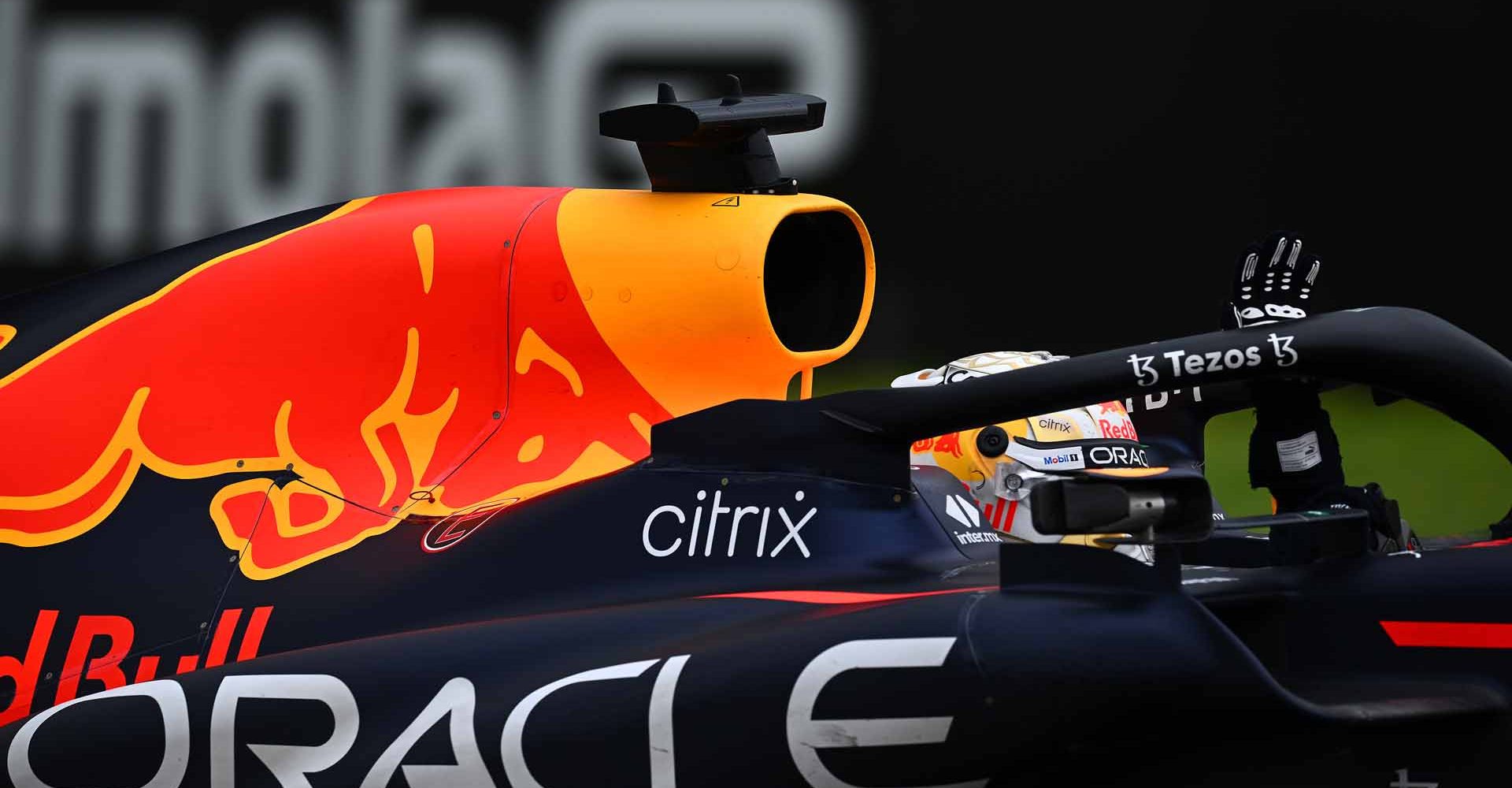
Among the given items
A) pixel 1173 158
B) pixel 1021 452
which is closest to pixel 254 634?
pixel 1021 452

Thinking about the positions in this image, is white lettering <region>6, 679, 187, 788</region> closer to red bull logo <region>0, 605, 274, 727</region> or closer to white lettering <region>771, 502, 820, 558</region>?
red bull logo <region>0, 605, 274, 727</region>

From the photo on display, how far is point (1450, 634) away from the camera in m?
1.90

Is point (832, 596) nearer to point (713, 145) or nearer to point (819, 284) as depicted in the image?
point (819, 284)

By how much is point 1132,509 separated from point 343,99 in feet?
16.7

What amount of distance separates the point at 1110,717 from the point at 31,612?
174cm

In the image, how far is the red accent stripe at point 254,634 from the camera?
2.36 m

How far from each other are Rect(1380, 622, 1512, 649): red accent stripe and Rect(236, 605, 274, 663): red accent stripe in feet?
5.21

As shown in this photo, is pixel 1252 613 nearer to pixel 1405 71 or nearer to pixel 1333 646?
pixel 1333 646

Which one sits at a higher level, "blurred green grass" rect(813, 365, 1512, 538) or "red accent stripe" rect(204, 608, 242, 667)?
"red accent stripe" rect(204, 608, 242, 667)

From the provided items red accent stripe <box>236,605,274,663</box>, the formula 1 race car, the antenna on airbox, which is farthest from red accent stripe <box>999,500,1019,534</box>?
red accent stripe <box>236,605,274,663</box>

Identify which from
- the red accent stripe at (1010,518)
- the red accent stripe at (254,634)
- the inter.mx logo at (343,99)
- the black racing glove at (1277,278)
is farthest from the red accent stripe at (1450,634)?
the inter.mx logo at (343,99)

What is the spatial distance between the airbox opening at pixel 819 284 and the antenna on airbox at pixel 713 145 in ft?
0.35

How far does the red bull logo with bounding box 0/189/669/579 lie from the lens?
2.54m

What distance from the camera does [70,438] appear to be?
2.62m
